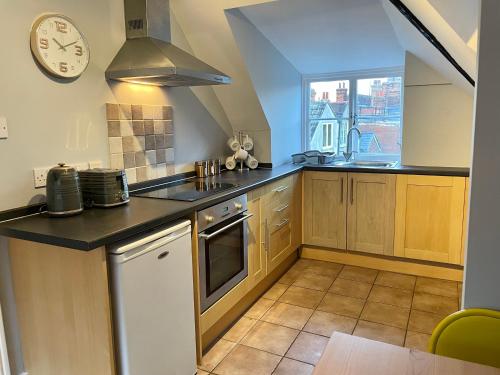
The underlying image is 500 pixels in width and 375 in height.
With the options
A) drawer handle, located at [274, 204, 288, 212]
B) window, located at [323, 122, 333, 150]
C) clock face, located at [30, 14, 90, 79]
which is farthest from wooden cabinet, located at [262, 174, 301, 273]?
clock face, located at [30, 14, 90, 79]

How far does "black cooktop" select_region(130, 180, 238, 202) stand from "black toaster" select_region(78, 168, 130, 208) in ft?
0.99

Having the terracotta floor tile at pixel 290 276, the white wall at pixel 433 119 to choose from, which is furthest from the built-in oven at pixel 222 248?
the white wall at pixel 433 119

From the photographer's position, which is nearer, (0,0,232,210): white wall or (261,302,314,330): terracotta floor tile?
(0,0,232,210): white wall

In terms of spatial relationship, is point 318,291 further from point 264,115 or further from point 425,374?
point 425,374

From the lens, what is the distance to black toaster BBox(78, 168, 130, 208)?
Answer: 1.87 meters

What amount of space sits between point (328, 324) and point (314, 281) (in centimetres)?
66

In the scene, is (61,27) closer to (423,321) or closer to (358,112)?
(423,321)

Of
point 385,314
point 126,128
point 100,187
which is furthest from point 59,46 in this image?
point 385,314

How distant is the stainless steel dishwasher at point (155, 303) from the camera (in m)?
1.49

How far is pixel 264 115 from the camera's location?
10.5 ft

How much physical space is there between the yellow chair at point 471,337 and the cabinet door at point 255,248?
154cm

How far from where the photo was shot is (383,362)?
3.03ft

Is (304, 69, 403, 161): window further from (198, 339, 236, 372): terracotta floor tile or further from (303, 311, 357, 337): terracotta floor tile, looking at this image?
(198, 339, 236, 372): terracotta floor tile

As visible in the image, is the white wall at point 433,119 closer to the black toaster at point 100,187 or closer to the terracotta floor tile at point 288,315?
the terracotta floor tile at point 288,315
